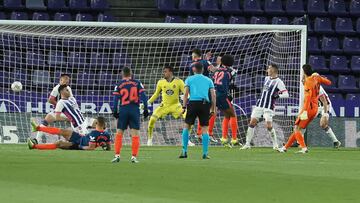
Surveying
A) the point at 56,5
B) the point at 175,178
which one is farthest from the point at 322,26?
the point at 175,178

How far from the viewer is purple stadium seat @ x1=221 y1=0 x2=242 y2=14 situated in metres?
32.8

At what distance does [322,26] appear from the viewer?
108 ft

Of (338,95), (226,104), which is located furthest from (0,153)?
(338,95)

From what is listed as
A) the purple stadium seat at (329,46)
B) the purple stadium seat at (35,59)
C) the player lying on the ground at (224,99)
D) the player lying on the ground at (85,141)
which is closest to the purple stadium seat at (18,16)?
the purple stadium seat at (35,59)

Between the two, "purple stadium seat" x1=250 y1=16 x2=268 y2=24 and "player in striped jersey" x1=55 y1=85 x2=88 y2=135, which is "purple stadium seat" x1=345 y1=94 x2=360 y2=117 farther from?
"player in striped jersey" x1=55 y1=85 x2=88 y2=135

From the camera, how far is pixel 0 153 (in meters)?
20.8

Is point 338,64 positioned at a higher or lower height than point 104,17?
lower

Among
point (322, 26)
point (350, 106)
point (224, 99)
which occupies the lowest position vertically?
point (350, 106)

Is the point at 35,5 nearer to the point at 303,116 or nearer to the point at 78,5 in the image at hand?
the point at 78,5

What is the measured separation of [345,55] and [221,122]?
707 centimetres

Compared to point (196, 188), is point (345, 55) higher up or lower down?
higher up

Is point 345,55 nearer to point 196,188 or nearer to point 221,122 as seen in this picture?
point 221,122

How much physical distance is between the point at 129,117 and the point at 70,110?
6.03m

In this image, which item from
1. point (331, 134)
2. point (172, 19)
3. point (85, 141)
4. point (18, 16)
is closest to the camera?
point (85, 141)
